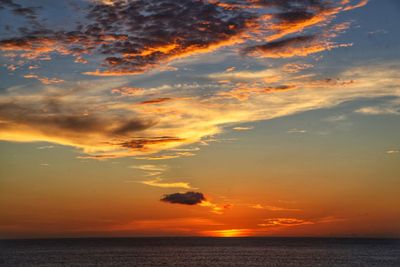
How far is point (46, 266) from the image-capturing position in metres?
116

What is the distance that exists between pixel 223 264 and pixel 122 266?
22094mm

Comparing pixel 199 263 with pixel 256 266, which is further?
pixel 199 263

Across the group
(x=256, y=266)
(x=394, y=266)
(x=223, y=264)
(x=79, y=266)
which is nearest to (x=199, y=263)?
(x=223, y=264)

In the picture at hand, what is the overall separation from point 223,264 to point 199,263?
6.86 metres

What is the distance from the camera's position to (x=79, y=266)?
373 feet

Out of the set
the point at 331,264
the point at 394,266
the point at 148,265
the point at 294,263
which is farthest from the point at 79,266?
the point at 394,266

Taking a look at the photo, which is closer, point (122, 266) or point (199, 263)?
point (122, 266)

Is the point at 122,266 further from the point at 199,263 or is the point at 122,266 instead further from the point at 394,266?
the point at 394,266

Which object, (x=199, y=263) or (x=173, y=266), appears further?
(x=199, y=263)

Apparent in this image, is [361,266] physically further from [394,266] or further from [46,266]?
[46,266]

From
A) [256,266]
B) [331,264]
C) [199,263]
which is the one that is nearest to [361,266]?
[331,264]

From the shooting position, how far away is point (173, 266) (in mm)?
109250

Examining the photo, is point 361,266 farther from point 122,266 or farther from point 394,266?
point 122,266

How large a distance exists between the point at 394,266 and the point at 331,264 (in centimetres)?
1321
